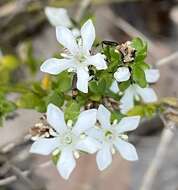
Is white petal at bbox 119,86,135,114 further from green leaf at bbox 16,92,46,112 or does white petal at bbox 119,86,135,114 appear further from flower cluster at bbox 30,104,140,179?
green leaf at bbox 16,92,46,112

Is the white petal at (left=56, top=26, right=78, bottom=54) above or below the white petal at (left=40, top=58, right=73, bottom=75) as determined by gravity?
above

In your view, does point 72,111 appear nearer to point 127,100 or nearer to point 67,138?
point 67,138

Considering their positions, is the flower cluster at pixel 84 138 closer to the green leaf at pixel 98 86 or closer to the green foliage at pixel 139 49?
the green leaf at pixel 98 86

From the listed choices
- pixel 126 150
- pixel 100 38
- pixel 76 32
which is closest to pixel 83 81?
pixel 126 150

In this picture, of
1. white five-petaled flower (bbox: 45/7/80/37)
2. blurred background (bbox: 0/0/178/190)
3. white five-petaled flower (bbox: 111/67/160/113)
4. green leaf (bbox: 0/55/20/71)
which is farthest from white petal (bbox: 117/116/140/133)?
green leaf (bbox: 0/55/20/71)

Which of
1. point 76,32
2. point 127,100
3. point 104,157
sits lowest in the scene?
point 104,157

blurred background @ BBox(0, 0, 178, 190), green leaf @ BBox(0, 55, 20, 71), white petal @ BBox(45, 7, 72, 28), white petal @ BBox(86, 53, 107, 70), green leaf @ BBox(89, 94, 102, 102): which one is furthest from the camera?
blurred background @ BBox(0, 0, 178, 190)
